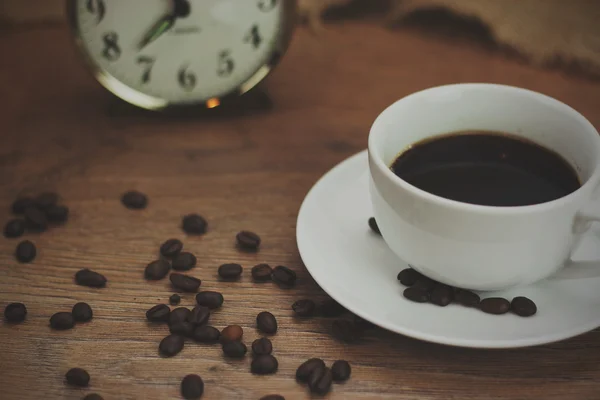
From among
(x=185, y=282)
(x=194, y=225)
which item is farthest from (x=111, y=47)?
(x=185, y=282)

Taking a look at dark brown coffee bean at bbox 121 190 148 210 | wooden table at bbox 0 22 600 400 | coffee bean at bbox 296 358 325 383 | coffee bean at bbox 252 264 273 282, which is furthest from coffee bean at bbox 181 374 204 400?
dark brown coffee bean at bbox 121 190 148 210

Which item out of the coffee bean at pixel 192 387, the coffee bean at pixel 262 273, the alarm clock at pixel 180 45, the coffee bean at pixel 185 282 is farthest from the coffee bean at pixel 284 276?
the alarm clock at pixel 180 45

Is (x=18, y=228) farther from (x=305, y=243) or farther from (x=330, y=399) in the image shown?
(x=330, y=399)

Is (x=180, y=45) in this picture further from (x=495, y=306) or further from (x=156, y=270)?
(x=495, y=306)

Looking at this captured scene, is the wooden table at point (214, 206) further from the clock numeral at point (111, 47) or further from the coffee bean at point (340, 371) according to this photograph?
the clock numeral at point (111, 47)

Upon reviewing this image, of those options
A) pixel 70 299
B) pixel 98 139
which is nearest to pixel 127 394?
pixel 70 299

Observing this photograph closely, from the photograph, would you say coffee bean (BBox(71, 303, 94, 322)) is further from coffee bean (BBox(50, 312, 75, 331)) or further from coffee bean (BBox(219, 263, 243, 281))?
coffee bean (BBox(219, 263, 243, 281))
